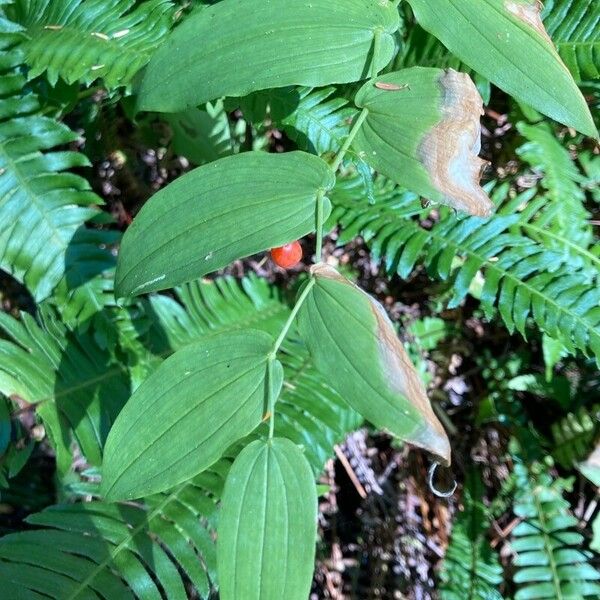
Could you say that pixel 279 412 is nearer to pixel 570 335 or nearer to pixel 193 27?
pixel 570 335

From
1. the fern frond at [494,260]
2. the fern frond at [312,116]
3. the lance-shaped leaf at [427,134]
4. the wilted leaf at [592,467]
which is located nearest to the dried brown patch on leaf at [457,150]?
the lance-shaped leaf at [427,134]

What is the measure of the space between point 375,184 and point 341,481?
3.37 ft

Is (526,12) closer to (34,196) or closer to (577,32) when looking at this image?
(577,32)

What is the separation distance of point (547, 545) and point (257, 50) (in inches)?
64.5

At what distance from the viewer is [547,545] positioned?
74.1 inches

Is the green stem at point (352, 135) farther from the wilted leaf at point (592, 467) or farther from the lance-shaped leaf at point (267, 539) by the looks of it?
the wilted leaf at point (592, 467)

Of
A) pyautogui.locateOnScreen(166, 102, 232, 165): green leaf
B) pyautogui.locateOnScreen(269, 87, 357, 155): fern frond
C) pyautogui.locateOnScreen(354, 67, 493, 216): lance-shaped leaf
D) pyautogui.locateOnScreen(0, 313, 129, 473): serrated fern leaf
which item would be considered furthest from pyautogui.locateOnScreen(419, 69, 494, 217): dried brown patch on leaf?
pyautogui.locateOnScreen(166, 102, 232, 165): green leaf

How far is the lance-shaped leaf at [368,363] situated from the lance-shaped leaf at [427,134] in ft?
0.52

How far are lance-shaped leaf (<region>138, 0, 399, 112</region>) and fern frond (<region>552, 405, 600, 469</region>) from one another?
1.53 m

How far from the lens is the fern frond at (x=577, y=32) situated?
152 cm

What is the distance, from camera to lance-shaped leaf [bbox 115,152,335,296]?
78 cm

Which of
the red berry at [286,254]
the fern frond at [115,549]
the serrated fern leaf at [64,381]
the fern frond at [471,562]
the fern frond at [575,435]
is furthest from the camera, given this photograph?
the fern frond at [575,435]

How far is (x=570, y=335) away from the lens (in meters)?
1.49

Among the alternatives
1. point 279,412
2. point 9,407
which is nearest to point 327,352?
point 279,412
